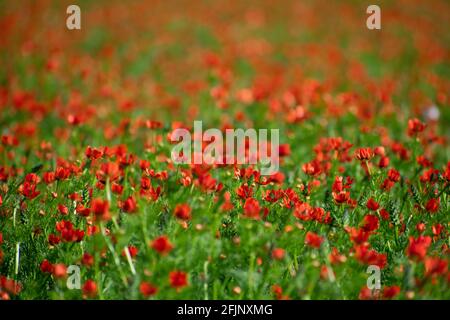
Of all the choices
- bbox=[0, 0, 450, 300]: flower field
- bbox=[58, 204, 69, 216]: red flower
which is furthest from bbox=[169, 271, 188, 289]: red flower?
bbox=[58, 204, 69, 216]: red flower

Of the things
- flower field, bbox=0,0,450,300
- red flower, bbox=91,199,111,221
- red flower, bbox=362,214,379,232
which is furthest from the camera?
red flower, bbox=362,214,379,232

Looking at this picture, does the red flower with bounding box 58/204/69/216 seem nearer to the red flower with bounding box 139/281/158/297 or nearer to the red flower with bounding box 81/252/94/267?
the red flower with bounding box 81/252/94/267

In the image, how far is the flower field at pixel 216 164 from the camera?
2.13m

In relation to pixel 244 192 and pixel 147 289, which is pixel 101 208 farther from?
pixel 244 192

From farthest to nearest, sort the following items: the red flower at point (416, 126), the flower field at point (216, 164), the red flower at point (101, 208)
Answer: the red flower at point (416, 126) → the flower field at point (216, 164) → the red flower at point (101, 208)

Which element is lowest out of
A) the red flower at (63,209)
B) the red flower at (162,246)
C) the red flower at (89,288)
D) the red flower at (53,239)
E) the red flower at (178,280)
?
the red flower at (89,288)

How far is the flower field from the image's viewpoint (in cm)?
213

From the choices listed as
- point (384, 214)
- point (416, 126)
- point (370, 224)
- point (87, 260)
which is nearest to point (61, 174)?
point (87, 260)

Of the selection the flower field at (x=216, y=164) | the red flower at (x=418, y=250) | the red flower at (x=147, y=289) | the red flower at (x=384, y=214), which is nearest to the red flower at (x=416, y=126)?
the flower field at (x=216, y=164)

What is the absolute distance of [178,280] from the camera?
191 centimetres

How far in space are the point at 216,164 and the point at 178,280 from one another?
1047 mm

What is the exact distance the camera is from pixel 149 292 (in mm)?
1911

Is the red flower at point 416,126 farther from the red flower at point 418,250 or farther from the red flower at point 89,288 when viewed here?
the red flower at point 89,288
